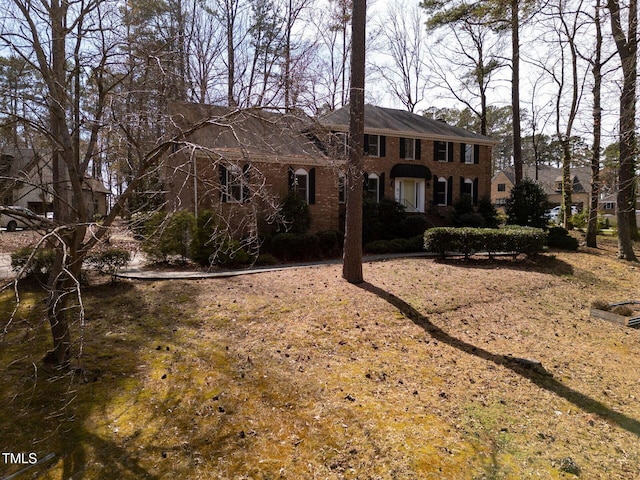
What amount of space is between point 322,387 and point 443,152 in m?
20.4

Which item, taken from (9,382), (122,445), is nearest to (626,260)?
(122,445)

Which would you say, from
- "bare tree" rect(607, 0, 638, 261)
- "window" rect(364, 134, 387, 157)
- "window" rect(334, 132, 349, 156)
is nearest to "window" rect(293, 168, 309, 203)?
"window" rect(364, 134, 387, 157)

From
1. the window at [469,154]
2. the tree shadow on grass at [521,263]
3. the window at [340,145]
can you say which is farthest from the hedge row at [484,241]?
the window at [469,154]

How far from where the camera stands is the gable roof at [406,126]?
20642 millimetres

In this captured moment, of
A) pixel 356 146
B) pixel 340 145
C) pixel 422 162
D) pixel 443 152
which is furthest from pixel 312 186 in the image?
pixel 340 145

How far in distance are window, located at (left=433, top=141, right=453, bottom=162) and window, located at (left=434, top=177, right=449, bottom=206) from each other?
1.19m

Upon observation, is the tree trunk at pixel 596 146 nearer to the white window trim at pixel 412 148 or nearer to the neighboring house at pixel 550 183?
the white window trim at pixel 412 148

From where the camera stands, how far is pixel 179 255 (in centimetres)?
1308

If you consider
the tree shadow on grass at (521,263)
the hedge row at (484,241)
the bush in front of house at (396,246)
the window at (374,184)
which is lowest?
the tree shadow on grass at (521,263)

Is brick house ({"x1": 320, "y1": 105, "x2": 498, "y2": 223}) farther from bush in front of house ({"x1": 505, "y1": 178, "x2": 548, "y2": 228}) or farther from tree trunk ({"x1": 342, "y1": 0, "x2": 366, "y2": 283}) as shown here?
tree trunk ({"x1": 342, "y1": 0, "x2": 366, "y2": 283})

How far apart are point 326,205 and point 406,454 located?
13.5 metres

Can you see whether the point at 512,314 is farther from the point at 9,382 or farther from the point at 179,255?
the point at 179,255

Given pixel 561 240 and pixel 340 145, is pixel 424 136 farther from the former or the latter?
pixel 340 145

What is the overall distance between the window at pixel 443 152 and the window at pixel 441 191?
1.19 metres
